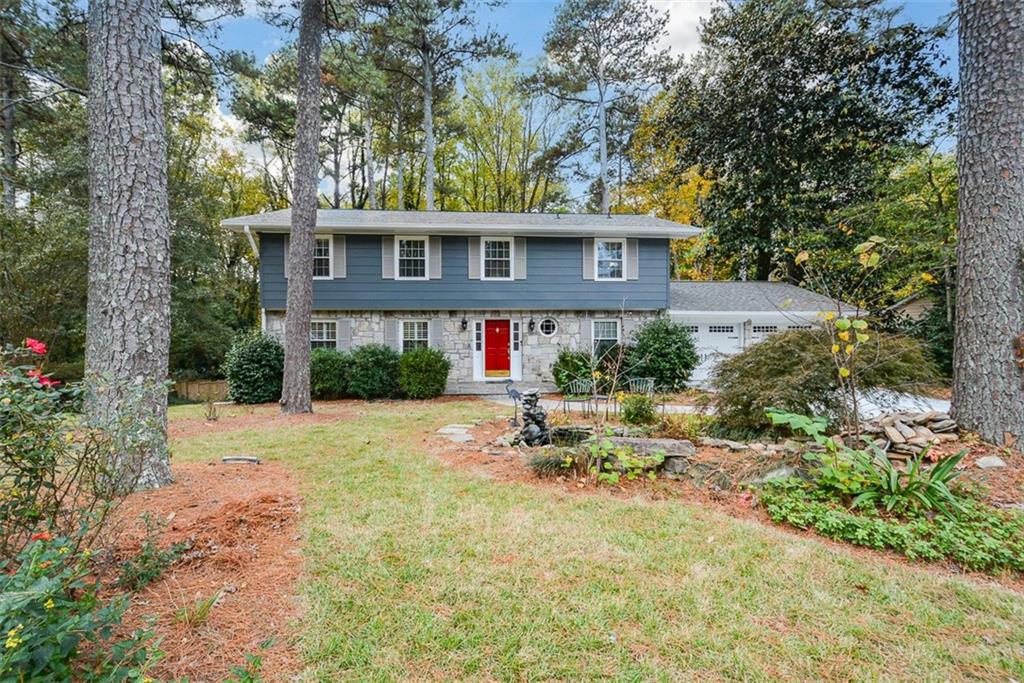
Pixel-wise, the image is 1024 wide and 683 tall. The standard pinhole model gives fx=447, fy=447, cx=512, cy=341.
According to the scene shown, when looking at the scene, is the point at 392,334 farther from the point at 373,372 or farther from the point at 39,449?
the point at 39,449

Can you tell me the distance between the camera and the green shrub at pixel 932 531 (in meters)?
2.74

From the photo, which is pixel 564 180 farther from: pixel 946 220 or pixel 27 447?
pixel 27 447

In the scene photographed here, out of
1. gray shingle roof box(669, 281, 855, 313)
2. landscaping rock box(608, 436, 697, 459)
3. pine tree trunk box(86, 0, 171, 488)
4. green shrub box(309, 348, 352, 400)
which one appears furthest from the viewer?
gray shingle roof box(669, 281, 855, 313)

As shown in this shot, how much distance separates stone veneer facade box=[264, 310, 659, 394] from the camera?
468 inches

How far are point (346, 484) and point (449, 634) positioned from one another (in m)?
2.40

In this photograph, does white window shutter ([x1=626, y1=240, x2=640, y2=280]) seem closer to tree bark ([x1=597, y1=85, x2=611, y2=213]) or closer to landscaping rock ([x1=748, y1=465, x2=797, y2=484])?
tree bark ([x1=597, y1=85, x2=611, y2=213])

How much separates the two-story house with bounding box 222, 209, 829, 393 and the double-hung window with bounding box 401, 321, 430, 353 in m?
0.03

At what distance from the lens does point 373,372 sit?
10.7 m

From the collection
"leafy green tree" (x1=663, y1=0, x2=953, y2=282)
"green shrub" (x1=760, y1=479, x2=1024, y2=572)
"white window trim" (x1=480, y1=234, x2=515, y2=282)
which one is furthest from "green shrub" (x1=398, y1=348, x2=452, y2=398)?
"leafy green tree" (x1=663, y1=0, x2=953, y2=282)

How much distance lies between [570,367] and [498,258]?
11.7 ft

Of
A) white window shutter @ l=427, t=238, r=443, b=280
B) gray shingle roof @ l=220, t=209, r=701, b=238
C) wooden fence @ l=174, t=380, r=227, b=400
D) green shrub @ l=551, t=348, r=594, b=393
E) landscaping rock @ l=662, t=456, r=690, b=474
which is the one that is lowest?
wooden fence @ l=174, t=380, r=227, b=400

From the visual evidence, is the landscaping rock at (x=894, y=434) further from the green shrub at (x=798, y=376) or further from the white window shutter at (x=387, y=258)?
the white window shutter at (x=387, y=258)

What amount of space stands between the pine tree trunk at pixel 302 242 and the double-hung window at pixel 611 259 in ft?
24.4

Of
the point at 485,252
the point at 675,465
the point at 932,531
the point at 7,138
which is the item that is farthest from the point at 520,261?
the point at 7,138
